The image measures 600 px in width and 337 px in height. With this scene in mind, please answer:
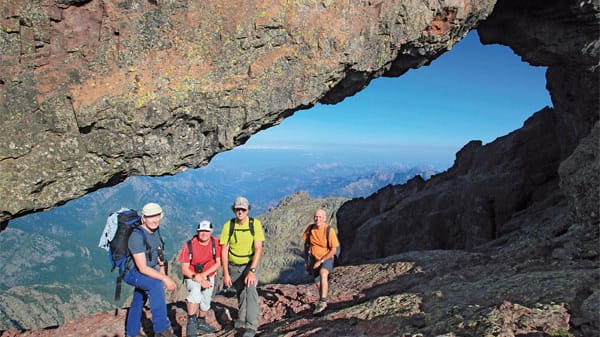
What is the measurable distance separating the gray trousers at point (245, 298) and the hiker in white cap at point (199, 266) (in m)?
0.66

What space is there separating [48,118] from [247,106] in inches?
276

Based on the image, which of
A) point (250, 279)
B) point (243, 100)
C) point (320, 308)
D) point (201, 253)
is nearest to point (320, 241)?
point (320, 308)

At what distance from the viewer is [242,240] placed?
34.8ft

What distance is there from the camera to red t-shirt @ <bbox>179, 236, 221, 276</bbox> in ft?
35.1

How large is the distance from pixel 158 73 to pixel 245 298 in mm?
8680

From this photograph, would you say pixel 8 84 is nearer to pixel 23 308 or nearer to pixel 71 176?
pixel 71 176

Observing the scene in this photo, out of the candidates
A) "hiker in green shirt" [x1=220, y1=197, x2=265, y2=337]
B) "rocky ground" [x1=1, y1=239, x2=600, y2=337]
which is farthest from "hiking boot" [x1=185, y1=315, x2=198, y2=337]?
"hiker in green shirt" [x1=220, y1=197, x2=265, y2=337]

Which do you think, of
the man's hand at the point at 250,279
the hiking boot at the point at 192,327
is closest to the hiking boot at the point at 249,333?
the man's hand at the point at 250,279

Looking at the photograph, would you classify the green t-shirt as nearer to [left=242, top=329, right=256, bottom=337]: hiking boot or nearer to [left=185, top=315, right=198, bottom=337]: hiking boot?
[left=242, top=329, right=256, bottom=337]: hiking boot

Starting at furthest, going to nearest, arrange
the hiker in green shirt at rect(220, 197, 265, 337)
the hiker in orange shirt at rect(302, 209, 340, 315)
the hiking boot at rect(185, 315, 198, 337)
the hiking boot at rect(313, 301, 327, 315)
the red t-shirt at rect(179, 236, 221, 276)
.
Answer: the hiking boot at rect(313, 301, 327, 315)
the hiker in orange shirt at rect(302, 209, 340, 315)
the hiking boot at rect(185, 315, 198, 337)
the red t-shirt at rect(179, 236, 221, 276)
the hiker in green shirt at rect(220, 197, 265, 337)

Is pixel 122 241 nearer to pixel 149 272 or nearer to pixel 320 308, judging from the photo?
pixel 149 272

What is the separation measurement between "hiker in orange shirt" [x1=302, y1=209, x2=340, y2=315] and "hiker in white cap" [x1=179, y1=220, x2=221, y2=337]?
120 inches

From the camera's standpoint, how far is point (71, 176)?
44.8ft

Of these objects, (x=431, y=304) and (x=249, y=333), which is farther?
(x=249, y=333)
